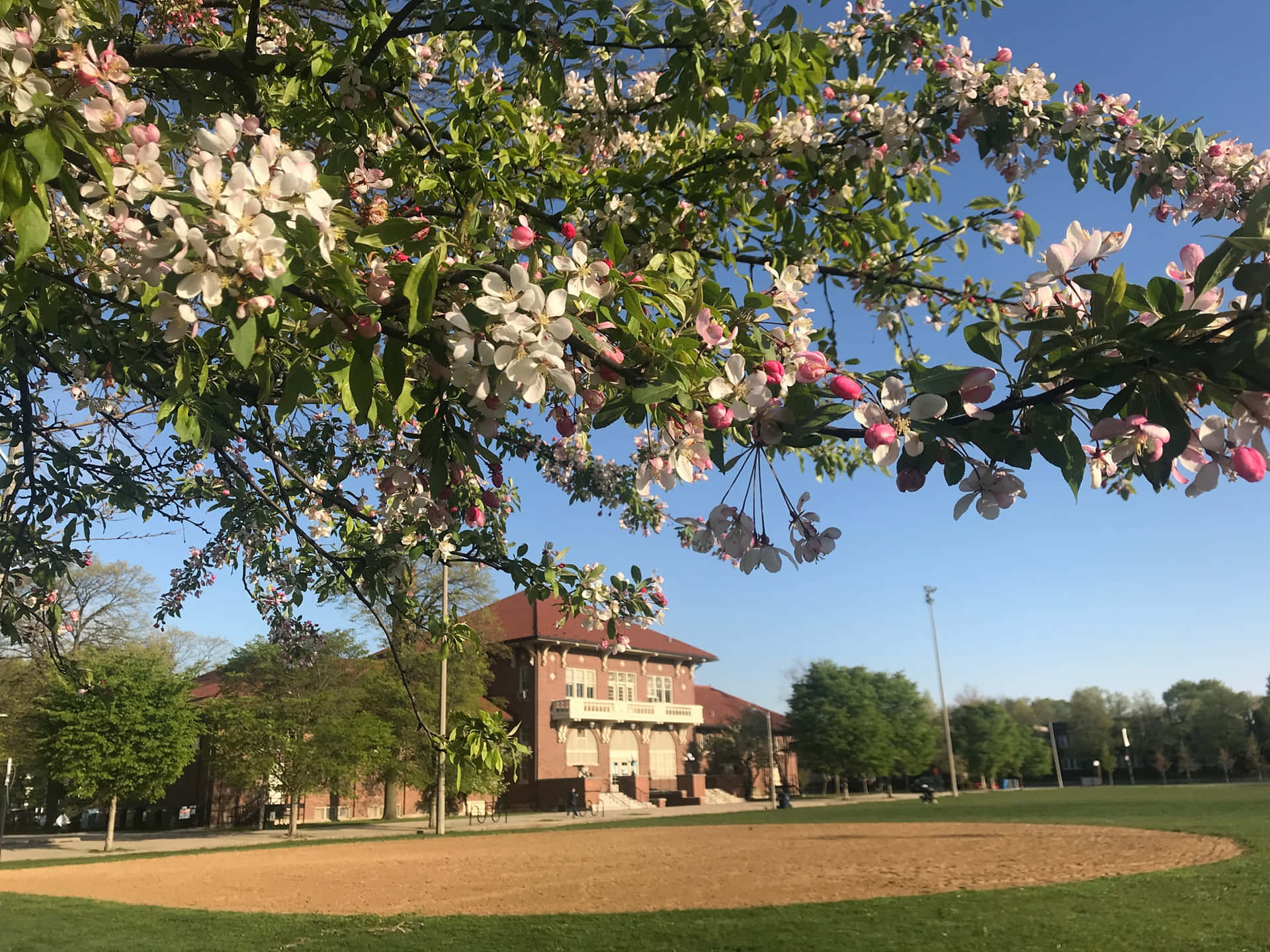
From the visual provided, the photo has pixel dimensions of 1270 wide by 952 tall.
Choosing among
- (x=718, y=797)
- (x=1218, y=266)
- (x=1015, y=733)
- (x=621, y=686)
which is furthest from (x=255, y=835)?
(x=1015, y=733)

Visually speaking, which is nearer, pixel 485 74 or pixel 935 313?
pixel 485 74

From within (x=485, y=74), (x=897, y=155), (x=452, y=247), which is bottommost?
(x=452, y=247)

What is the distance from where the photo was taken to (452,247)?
1.92 metres

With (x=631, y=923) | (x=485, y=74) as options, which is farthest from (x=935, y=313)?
(x=631, y=923)

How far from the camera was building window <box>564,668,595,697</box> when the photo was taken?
43.5 meters

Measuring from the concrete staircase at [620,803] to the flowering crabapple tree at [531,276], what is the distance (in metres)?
35.3

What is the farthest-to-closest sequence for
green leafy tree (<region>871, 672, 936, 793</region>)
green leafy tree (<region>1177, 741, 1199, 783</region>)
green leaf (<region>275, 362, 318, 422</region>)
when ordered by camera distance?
green leafy tree (<region>1177, 741, 1199, 783</region>) < green leafy tree (<region>871, 672, 936, 793</region>) < green leaf (<region>275, 362, 318, 422</region>)

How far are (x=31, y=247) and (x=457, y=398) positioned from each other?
37.4 inches

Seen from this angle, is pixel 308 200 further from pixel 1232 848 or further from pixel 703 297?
pixel 1232 848

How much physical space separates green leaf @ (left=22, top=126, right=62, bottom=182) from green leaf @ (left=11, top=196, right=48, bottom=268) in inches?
2.6

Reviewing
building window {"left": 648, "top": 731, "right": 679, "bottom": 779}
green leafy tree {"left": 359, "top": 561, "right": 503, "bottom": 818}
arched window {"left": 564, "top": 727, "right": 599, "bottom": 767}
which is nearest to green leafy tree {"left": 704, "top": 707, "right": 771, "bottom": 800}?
building window {"left": 648, "top": 731, "right": 679, "bottom": 779}

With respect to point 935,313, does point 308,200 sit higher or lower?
lower

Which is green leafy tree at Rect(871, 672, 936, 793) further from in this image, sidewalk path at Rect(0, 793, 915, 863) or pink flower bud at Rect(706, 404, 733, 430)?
pink flower bud at Rect(706, 404, 733, 430)

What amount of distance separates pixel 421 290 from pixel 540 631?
41857 millimetres
